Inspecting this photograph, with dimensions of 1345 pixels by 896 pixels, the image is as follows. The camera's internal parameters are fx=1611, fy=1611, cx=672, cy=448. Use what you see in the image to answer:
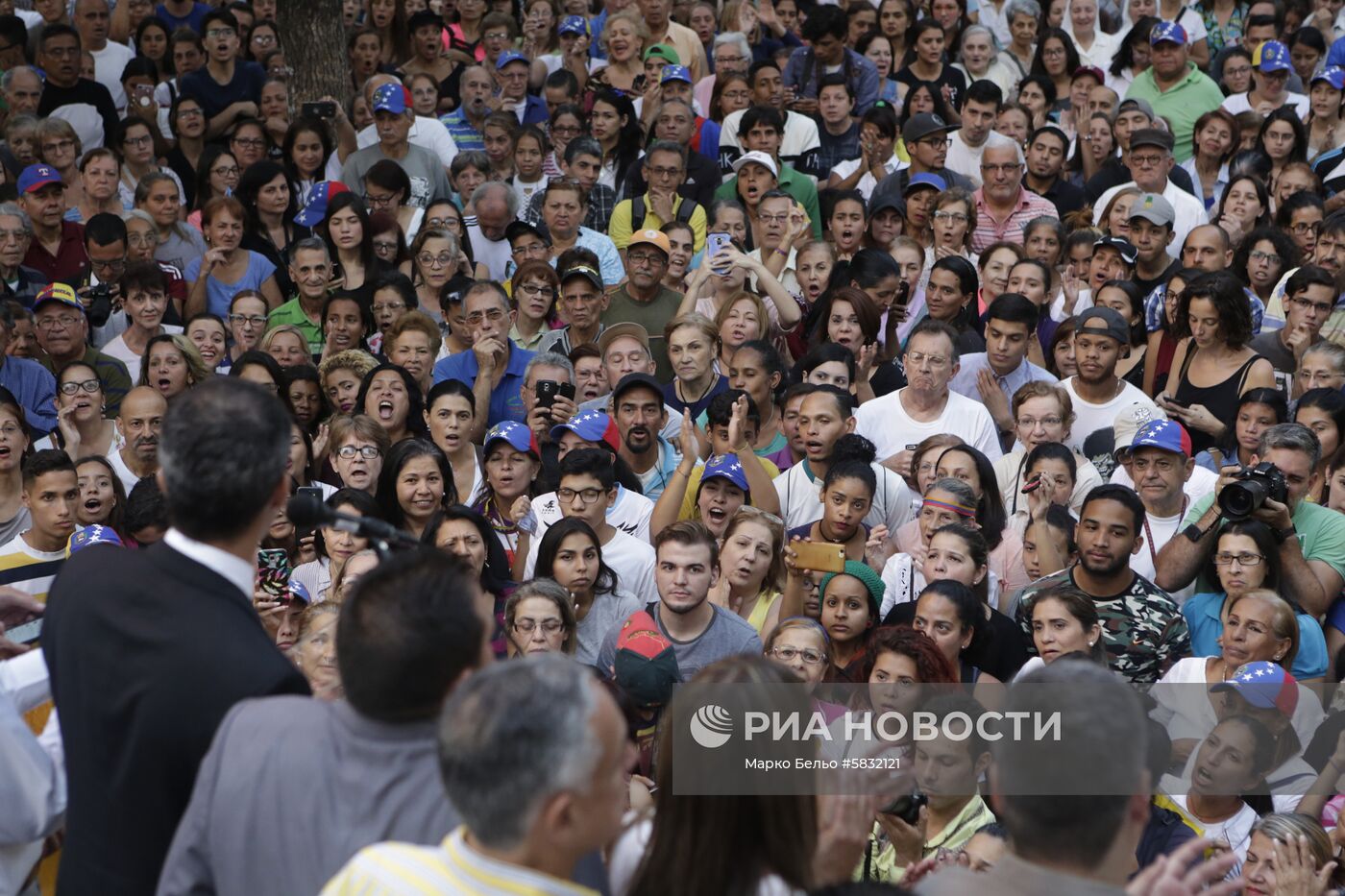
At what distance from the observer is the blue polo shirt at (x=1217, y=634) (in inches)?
205

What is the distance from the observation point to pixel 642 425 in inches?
272

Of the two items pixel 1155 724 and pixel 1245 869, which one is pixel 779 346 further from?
pixel 1245 869

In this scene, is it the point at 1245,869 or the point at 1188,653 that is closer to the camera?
the point at 1245,869

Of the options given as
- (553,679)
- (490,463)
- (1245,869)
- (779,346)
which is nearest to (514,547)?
(490,463)

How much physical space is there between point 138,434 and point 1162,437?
408cm

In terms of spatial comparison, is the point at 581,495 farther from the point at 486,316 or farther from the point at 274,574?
the point at 486,316

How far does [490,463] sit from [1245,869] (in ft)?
10.8

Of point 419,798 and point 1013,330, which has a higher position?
point 1013,330

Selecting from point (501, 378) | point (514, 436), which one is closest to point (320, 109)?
point (501, 378)

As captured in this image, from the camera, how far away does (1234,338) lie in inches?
277

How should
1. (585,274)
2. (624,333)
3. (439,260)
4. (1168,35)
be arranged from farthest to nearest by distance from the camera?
(1168,35), (439,260), (585,274), (624,333)

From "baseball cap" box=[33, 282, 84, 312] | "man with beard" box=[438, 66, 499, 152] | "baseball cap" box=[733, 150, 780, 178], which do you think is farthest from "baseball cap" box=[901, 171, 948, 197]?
"baseball cap" box=[33, 282, 84, 312]

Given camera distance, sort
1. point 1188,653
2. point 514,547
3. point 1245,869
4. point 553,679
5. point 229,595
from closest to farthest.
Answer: point 553,679 → point 229,595 → point 1245,869 → point 1188,653 → point 514,547

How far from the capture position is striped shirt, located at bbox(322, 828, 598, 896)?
6.35 feet
